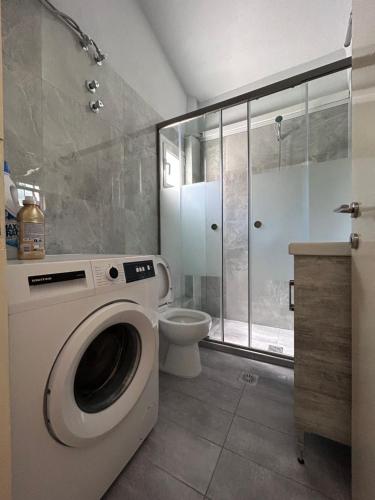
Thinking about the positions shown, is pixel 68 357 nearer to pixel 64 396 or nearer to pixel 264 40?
pixel 64 396

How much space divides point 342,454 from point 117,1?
2.82 metres

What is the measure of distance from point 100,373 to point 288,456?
33.4 inches

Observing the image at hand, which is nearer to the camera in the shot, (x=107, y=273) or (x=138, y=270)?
(x=107, y=273)

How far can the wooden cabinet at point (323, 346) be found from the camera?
76 cm

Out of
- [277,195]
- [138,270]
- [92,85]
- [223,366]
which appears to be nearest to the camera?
[138,270]

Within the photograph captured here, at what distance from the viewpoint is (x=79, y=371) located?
2.56 ft

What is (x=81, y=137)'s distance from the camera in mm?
1192

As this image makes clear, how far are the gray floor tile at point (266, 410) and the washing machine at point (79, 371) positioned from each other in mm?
570

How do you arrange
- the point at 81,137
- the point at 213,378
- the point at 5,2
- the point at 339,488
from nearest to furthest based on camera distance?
1. the point at 339,488
2. the point at 5,2
3. the point at 81,137
4. the point at 213,378

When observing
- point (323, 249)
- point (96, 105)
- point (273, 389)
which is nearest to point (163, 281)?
point (273, 389)

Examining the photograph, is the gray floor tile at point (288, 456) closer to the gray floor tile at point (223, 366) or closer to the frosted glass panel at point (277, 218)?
the gray floor tile at point (223, 366)

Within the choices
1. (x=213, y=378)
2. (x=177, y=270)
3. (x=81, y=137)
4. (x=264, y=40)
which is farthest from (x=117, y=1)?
(x=213, y=378)

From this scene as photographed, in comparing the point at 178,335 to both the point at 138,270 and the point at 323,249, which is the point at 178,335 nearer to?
the point at 138,270

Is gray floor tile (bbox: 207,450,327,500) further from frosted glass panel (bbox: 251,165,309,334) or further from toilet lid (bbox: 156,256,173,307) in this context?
frosted glass panel (bbox: 251,165,309,334)
